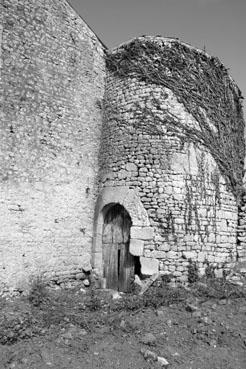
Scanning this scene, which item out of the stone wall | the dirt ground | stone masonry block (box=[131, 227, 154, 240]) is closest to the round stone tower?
stone masonry block (box=[131, 227, 154, 240])

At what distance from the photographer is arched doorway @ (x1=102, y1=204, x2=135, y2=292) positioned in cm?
905

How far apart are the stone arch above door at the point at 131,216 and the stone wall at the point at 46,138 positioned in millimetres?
240

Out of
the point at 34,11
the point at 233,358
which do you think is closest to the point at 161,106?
the point at 34,11

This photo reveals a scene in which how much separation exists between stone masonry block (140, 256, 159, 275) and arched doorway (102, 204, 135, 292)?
0.46 m

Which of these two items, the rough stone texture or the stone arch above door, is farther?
the stone arch above door

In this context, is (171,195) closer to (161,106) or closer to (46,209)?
(161,106)

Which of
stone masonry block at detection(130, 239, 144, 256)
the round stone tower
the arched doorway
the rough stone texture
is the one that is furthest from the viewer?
the arched doorway

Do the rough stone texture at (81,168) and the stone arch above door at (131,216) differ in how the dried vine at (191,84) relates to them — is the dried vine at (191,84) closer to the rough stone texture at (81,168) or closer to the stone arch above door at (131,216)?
the rough stone texture at (81,168)

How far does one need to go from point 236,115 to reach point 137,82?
132 inches

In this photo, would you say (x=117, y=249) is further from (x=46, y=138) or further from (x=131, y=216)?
(x=46, y=138)

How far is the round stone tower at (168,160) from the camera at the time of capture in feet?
28.8

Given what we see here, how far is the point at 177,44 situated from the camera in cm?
971

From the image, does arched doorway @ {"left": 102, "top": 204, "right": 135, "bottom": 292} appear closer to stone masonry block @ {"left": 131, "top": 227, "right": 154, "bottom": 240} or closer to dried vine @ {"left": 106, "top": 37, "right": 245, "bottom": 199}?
stone masonry block @ {"left": 131, "top": 227, "right": 154, "bottom": 240}

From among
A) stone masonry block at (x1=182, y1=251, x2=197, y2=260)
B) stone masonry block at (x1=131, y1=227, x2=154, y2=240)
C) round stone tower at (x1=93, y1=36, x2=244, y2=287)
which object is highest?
round stone tower at (x1=93, y1=36, x2=244, y2=287)
